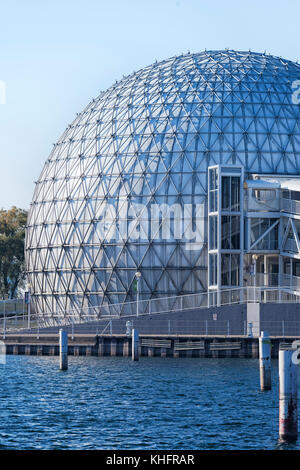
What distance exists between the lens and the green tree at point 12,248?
512 ft

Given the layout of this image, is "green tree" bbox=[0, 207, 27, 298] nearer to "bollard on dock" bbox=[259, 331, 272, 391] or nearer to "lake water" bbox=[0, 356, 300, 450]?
"lake water" bbox=[0, 356, 300, 450]

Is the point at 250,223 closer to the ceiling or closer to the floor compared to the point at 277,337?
closer to the ceiling

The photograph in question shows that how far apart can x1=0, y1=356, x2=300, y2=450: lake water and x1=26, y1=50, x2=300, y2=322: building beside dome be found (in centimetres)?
2484

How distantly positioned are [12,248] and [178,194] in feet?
171

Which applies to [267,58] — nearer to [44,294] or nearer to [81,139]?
[81,139]

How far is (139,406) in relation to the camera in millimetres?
57250

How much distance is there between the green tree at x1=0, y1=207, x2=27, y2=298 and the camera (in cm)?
15600

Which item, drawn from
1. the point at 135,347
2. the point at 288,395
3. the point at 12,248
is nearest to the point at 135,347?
the point at 135,347

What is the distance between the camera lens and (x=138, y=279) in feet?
357

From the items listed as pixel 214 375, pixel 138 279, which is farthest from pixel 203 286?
pixel 214 375

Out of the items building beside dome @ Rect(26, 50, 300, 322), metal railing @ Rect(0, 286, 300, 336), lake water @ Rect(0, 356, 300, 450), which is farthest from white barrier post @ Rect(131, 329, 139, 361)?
building beside dome @ Rect(26, 50, 300, 322)

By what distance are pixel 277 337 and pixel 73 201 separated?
125 feet

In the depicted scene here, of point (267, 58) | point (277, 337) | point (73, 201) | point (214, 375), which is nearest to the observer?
point (214, 375)

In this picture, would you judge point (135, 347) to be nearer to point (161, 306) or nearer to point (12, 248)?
point (161, 306)
